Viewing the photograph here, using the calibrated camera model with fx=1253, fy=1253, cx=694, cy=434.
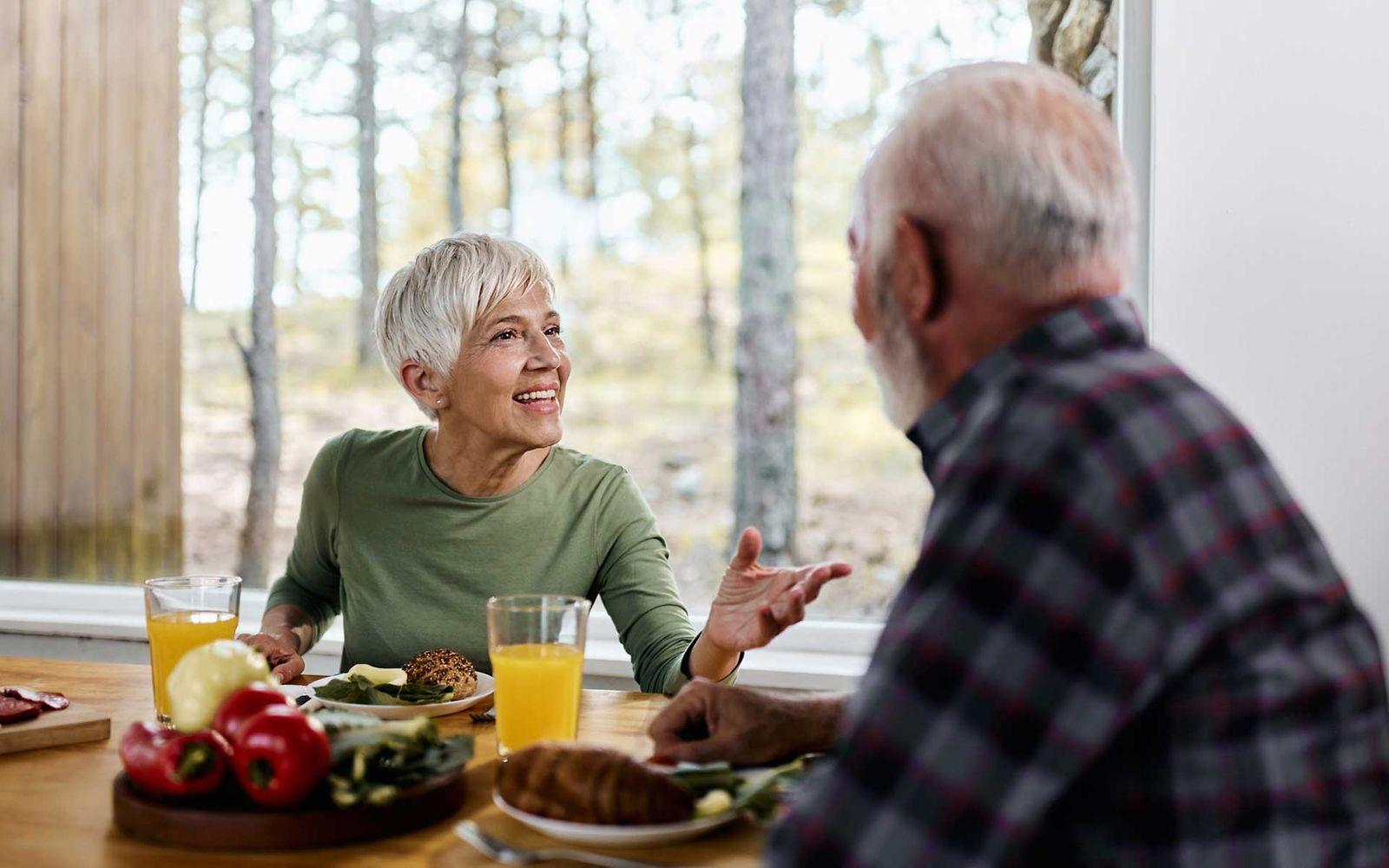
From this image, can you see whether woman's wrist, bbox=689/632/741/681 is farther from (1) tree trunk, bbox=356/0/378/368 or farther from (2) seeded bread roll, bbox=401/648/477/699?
(1) tree trunk, bbox=356/0/378/368

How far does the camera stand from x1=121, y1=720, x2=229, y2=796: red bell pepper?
1096 millimetres

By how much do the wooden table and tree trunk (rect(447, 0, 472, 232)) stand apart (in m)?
2.19

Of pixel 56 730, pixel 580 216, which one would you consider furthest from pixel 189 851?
pixel 580 216

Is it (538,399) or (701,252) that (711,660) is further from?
(701,252)

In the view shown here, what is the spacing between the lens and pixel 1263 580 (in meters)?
0.79

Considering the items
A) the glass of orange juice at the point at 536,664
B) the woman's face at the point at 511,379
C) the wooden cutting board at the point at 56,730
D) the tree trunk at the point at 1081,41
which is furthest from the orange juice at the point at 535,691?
the tree trunk at the point at 1081,41

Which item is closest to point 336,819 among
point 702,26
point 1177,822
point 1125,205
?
point 1177,822

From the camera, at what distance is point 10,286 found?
3156 millimetres

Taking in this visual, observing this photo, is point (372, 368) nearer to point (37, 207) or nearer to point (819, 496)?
point (37, 207)

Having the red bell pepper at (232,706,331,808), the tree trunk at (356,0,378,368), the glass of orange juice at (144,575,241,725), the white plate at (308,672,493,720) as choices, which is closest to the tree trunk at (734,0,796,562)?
the tree trunk at (356,0,378,368)

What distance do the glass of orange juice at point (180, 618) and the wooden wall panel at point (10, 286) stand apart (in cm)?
203

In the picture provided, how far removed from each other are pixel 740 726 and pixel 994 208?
0.58 metres

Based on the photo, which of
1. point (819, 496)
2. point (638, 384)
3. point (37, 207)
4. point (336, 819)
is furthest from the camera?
point (638, 384)

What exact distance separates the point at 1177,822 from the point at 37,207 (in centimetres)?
315
